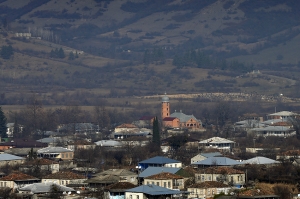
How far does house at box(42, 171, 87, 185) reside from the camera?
66812 millimetres

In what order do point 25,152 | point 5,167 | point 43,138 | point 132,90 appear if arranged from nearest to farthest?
point 5,167 < point 25,152 < point 43,138 < point 132,90

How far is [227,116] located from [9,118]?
2262 centimetres

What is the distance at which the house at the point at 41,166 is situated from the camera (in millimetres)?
75312

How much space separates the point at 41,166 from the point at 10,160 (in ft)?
21.3

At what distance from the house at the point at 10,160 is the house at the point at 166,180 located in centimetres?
1882

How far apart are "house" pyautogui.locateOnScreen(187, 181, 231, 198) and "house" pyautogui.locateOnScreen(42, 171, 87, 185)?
786cm

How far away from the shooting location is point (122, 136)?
114188 millimetres

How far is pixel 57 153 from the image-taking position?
294 ft

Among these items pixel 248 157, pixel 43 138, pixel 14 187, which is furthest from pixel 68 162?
pixel 43 138

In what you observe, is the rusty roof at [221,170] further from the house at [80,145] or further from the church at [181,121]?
the church at [181,121]

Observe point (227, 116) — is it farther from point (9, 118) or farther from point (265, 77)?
point (265, 77)

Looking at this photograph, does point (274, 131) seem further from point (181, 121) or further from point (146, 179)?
point (146, 179)

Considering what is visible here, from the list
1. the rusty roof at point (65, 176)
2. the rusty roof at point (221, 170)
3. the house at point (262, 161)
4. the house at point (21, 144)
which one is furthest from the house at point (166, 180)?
the house at point (21, 144)

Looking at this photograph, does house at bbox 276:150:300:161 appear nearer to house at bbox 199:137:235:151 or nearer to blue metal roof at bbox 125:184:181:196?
house at bbox 199:137:235:151
